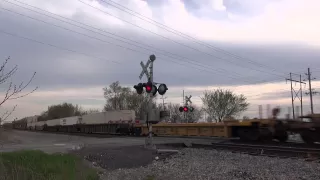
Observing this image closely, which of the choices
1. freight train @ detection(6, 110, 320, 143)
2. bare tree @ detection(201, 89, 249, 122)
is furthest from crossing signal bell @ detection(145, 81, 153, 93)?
bare tree @ detection(201, 89, 249, 122)

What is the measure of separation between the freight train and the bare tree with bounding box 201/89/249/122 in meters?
34.7

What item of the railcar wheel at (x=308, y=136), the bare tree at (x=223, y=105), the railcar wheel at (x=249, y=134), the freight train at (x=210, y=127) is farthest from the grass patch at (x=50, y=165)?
the bare tree at (x=223, y=105)

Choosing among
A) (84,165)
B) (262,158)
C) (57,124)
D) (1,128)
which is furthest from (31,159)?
(57,124)

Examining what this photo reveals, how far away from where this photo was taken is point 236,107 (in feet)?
274

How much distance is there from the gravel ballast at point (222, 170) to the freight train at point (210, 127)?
4101mm

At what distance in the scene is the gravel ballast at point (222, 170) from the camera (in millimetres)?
10562

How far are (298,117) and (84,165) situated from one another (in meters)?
11.8

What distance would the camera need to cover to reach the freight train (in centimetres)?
1892

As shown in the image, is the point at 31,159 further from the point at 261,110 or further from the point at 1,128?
the point at 261,110

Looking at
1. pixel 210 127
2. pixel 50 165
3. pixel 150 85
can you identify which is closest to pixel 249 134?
→ pixel 210 127

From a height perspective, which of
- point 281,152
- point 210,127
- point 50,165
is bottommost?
point 281,152

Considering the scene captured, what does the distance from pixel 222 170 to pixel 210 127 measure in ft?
56.6

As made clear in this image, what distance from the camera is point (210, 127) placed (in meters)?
28.8

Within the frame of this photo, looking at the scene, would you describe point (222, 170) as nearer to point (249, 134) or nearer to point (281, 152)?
point (281, 152)
